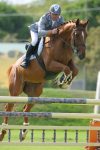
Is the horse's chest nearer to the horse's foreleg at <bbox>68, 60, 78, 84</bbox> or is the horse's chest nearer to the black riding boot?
the horse's foreleg at <bbox>68, 60, 78, 84</bbox>

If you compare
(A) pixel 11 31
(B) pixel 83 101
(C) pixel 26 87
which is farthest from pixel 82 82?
(A) pixel 11 31

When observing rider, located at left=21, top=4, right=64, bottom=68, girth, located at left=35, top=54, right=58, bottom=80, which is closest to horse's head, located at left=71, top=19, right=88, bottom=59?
rider, located at left=21, top=4, right=64, bottom=68

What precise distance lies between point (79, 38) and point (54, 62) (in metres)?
0.68

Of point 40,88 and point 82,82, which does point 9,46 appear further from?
point 40,88

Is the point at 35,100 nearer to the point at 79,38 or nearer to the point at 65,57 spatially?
the point at 79,38

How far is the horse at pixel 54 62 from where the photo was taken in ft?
35.2

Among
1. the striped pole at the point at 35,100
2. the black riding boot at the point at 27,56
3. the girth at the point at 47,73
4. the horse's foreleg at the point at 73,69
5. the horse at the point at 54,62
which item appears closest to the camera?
the striped pole at the point at 35,100

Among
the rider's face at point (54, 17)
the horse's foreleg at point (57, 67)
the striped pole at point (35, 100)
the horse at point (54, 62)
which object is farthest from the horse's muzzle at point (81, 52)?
the striped pole at point (35, 100)

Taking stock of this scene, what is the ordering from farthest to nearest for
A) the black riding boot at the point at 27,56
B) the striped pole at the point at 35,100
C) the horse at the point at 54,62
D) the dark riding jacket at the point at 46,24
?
the black riding boot at the point at 27,56, the dark riding jacket at the point at 46,24, the horse at the point at 54,62, the striped pole at the point at 35,100

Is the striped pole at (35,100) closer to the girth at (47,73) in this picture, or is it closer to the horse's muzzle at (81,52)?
the horse's muzzle at (81,52)

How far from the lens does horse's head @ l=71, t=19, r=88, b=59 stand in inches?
418

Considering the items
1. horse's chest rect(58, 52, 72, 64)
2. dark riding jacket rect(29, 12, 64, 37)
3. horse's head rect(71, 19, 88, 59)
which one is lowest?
horse's chest rect(58, 52, 72, 64)

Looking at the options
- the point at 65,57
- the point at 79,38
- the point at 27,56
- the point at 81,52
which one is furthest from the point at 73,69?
the point at 27,56

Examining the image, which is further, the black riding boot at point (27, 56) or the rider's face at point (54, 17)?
the black riding boot at point (27, 56)
